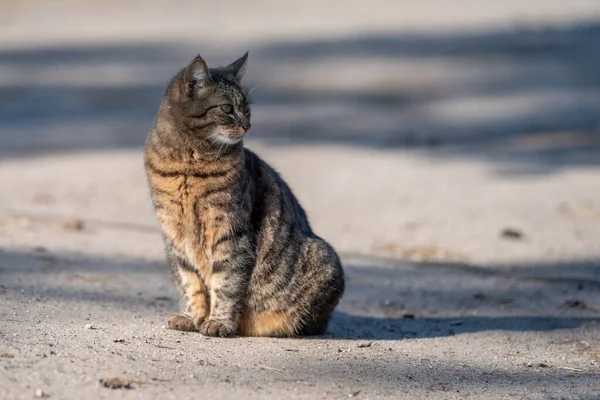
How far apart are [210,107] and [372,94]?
10.7 m

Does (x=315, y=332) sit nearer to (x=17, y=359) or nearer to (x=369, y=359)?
(x=369, y=359)

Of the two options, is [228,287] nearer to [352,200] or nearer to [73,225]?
[73,225]

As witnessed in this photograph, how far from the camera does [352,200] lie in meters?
10.0

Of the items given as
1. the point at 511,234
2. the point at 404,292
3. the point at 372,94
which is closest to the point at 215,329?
the point at 404,292

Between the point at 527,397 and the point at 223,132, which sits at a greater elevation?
the point at 223,132

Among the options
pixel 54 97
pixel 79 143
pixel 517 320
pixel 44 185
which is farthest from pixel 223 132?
pixel 54 97

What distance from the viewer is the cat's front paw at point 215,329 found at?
558 centimetres

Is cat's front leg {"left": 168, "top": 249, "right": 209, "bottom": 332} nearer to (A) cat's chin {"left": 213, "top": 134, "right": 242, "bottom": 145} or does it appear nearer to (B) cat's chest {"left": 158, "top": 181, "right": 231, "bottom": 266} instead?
(B) cat's chest {"left": 158, "top": 181, "right": 231, "bottom": 266}

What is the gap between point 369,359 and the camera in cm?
537

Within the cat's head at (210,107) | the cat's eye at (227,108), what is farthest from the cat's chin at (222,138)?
the cat's eye at (227,108)

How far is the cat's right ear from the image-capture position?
5.53 metres

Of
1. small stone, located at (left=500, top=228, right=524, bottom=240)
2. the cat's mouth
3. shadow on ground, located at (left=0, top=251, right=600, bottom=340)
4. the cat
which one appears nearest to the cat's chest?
the cat

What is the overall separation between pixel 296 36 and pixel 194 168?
15.4 m

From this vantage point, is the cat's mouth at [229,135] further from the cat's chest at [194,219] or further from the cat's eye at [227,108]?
the cat's chest at [194,219]
